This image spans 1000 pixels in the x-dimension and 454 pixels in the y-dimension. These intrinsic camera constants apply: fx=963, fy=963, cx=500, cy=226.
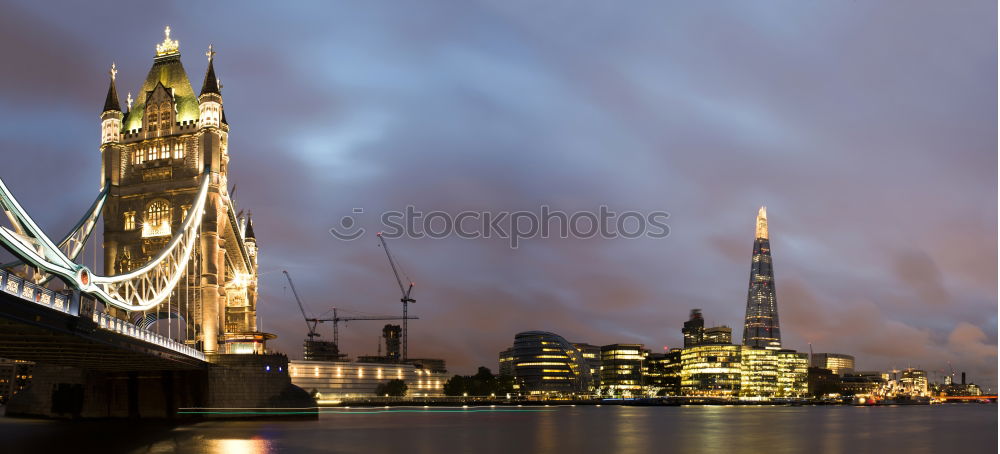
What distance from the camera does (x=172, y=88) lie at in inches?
4400

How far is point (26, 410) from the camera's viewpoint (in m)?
92.3

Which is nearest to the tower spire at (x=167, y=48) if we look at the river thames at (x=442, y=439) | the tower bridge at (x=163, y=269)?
the tower bridge at (x=163, y=269)

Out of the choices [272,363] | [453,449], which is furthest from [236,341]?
[453,449]

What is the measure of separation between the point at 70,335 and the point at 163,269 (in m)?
49.9

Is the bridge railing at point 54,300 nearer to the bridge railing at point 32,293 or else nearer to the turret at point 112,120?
the bridge railing at point 32,293

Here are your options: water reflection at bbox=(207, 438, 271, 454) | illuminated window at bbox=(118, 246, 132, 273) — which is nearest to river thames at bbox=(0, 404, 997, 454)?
water reflection at bbox=(207, 438, 271, 454)

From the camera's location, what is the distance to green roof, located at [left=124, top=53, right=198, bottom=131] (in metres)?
110

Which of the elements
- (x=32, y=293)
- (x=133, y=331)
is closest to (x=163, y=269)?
(x=133, y=331)

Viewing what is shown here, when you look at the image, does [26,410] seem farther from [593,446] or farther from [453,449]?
[593,446]

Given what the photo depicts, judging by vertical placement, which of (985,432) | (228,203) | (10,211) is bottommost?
(985,432)

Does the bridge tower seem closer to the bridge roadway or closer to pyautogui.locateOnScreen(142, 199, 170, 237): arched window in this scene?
pyautogui.locateOnScreen(142, 199, 170, 237): arched window

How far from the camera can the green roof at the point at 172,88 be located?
110m

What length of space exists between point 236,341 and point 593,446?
41.8 m

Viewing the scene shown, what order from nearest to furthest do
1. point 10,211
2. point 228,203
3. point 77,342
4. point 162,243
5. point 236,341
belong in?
point 10,211, point 77,342, point 236,341, point 162,243, point 228,203
